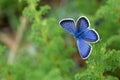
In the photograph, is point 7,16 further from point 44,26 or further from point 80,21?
point 80,21

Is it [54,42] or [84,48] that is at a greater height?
[54,42]

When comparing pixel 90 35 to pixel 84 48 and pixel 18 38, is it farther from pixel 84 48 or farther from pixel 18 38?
pixel 18 38

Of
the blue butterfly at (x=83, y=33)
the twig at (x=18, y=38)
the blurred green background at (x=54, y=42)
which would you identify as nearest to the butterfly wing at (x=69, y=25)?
the blue butterfly at (x=83, y=33)

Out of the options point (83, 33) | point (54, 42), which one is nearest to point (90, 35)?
point (83, 33)

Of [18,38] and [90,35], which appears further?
[18,38]

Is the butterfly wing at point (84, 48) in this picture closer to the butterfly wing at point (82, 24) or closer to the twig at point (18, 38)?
the butterfly wing at point (82, 24)

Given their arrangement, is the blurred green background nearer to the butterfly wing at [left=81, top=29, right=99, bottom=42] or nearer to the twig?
the twig

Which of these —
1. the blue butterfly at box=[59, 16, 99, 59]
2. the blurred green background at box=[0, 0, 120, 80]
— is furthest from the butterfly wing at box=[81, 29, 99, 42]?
the blurred green background at box=[0, 0, 120, 80]
